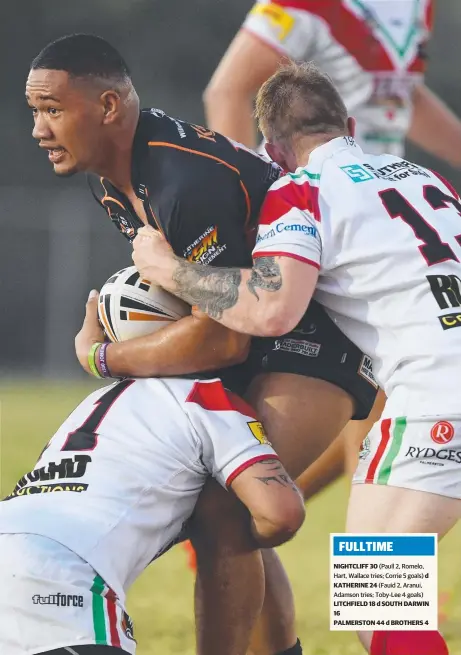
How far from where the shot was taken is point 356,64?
5992 millimetres

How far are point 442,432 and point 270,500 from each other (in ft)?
1.77

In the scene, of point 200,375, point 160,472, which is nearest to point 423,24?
point 200,375

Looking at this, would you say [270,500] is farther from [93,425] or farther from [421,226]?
[421,226]

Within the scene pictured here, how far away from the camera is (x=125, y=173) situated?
4023mm

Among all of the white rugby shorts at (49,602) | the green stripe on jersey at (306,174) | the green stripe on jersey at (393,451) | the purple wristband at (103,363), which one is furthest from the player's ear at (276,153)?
the white rugby shorts at (49,602)

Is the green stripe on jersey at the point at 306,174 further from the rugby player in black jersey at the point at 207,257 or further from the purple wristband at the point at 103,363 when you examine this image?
the purple wristband at the point at 103,363

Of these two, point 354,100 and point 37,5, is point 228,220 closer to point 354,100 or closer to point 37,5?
point 354,100

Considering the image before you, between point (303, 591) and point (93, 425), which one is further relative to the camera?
point (303, 591)

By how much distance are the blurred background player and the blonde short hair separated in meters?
1.55

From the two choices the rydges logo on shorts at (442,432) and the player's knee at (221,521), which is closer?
the rydges logo on shorts at (442,432)

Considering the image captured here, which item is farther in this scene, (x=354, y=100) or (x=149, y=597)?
(x=354, y=100)

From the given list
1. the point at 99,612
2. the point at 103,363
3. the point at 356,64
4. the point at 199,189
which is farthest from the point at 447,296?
the point at 356,64

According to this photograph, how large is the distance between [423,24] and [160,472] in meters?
3.37

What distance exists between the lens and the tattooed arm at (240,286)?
3557 mm
